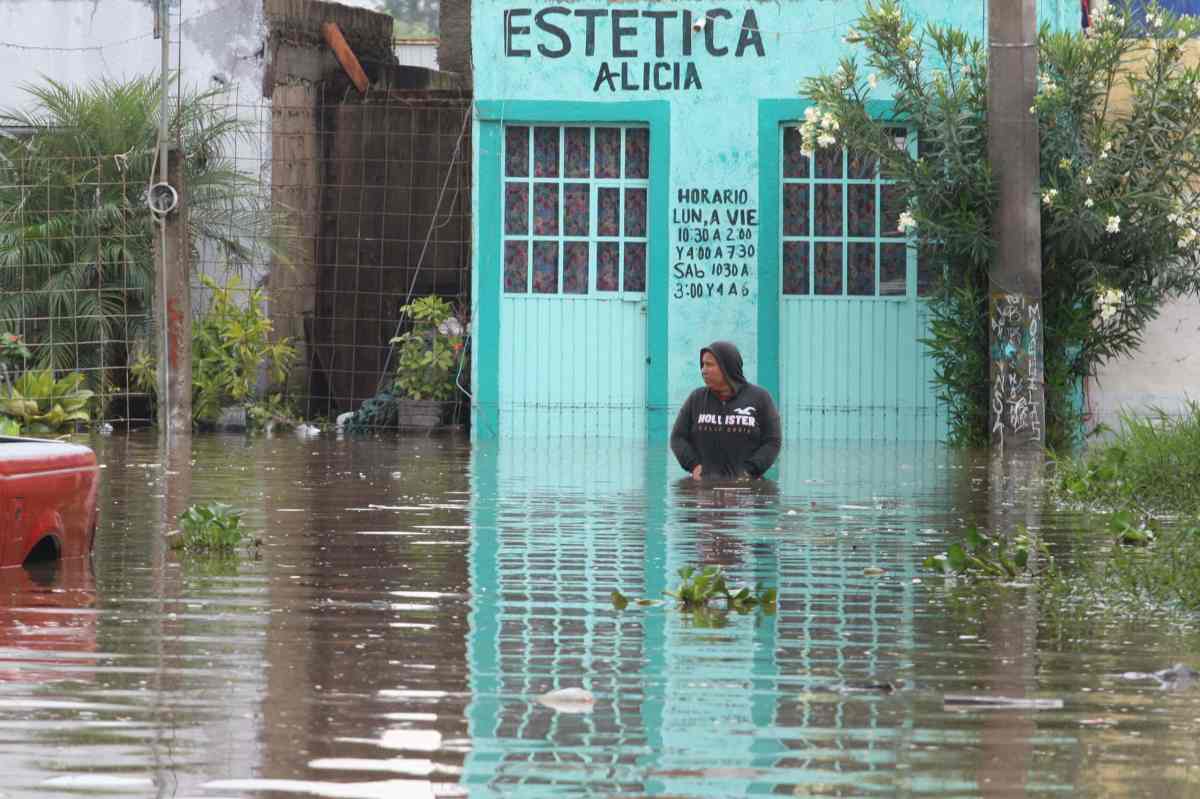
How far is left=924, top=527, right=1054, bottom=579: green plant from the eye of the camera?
8.48 m

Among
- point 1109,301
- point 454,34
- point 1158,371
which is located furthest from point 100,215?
point 1158,371

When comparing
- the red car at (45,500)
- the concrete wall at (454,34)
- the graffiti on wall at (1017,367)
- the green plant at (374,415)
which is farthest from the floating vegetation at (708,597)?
the concrete wall at (454,34)

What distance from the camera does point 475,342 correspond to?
69.3 feet

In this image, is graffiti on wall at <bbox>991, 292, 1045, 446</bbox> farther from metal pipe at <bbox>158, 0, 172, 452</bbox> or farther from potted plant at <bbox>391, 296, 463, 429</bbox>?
metal pipe at <bbox>158, 0, 172, 452</bbox>

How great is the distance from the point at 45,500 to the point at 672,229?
1278 centimetres

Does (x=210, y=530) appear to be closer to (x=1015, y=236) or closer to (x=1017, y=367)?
(x=1015, y=236)

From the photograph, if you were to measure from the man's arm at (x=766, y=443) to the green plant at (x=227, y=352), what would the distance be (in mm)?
8143

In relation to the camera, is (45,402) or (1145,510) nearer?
(1145,510)

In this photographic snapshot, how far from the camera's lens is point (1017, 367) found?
19.0m

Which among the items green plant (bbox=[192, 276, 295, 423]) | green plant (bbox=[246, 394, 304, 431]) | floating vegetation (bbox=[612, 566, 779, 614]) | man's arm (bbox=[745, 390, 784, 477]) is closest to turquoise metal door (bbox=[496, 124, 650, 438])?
green plant (bbox=[246, 394, 304, 431])

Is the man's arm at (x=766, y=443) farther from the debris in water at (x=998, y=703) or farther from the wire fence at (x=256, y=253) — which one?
the debris in water at (x=998, y=703)

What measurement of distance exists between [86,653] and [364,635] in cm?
88

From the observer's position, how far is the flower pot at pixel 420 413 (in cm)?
2144

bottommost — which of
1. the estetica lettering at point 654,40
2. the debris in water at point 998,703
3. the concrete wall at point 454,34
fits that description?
the debris in water at point 998,703
